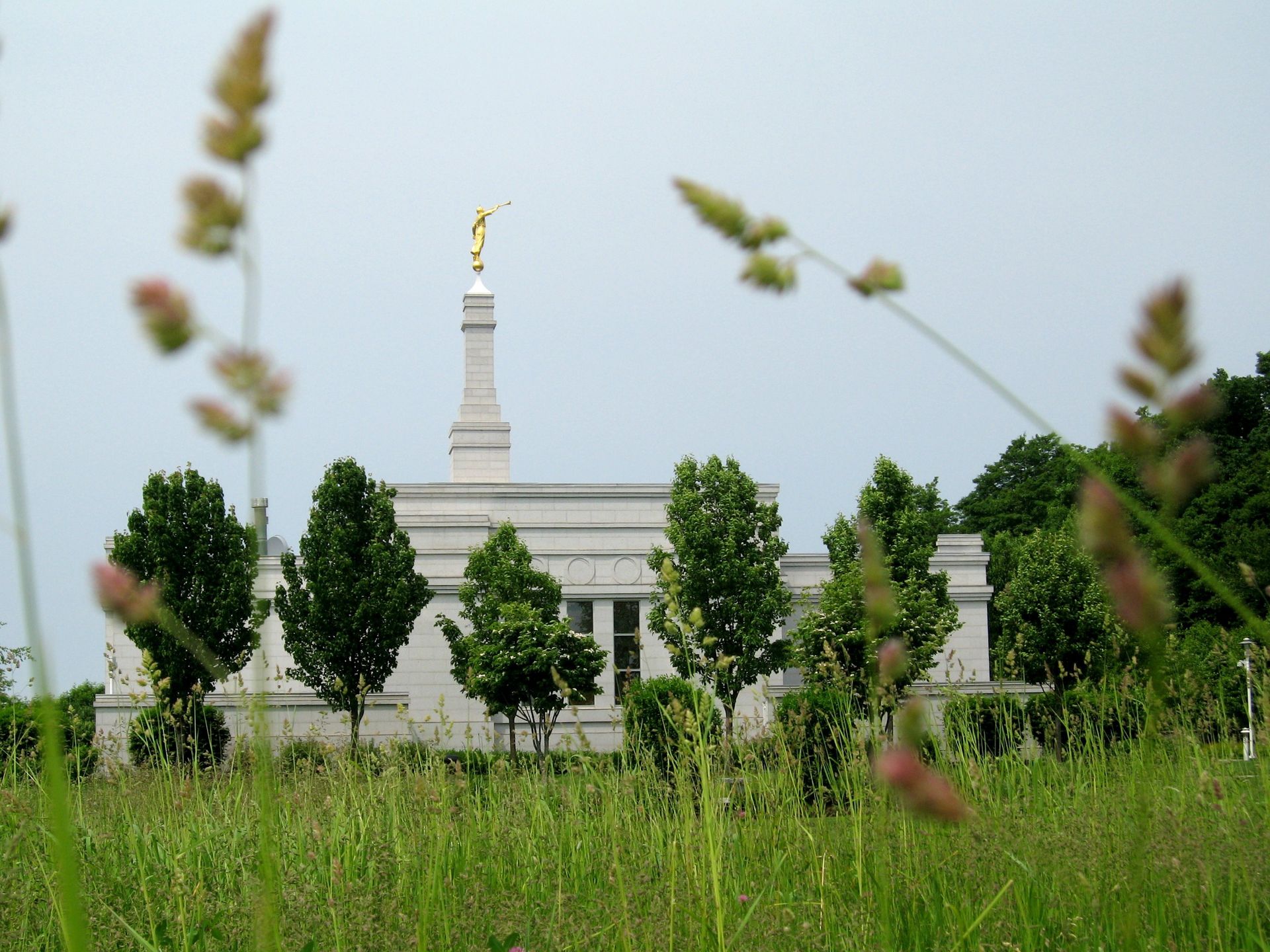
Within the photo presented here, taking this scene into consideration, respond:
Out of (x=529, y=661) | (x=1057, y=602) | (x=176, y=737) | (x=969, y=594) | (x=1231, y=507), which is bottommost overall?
(x=529, y=661)

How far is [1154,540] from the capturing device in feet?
83.7

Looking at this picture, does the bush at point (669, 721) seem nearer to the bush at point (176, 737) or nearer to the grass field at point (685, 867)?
the grass field at point (685, 867)

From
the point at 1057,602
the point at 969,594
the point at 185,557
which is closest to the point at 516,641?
the point at 185,557

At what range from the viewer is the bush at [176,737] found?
4.96m

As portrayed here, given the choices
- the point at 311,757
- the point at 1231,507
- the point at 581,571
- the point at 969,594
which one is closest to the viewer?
the point at 311,757

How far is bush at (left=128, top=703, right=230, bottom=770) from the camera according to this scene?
496cm

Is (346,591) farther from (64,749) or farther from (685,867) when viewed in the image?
(685,867)

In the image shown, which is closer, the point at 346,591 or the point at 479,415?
the point at 346,591

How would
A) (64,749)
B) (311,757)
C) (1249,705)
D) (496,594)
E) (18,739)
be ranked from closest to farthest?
(64,749) → (311,757) → (1249,705) → (18,739) → (496,594)

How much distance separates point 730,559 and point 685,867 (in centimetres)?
2003

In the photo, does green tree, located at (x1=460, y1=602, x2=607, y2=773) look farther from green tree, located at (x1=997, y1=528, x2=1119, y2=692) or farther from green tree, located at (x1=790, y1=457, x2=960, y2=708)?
green tree, located at (x1=997, y1=528, x2=1119, y2=692)

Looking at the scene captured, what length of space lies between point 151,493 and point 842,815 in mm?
19468

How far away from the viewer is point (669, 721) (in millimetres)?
3621

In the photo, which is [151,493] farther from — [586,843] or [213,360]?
[213,360]
